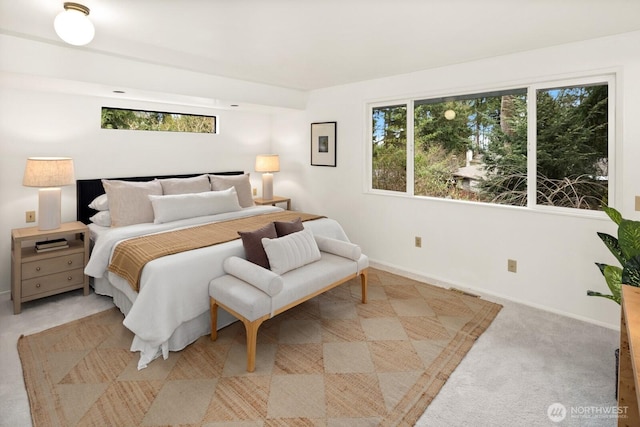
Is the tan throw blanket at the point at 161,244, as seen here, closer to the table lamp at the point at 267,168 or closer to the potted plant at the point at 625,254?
the table lamp at the point at 267,168

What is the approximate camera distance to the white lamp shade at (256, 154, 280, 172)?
5.05m

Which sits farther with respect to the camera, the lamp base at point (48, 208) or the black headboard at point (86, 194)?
the black headboard at point (86, 194)

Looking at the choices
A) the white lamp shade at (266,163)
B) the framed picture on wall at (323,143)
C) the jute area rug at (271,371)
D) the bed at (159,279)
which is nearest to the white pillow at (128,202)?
the bed at (159,279)

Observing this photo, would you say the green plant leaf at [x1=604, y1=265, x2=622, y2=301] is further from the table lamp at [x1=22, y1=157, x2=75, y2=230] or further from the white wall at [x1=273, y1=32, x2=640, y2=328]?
the table lamp at [x1=22, y1=157, x2=75, y2=230]

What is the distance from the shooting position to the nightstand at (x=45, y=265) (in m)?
2.94

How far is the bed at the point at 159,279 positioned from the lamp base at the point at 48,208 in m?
0.33

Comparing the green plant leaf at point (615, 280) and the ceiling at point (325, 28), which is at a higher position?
the ceiling at point (325, 28)

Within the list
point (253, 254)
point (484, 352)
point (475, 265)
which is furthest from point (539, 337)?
point (253, 254)

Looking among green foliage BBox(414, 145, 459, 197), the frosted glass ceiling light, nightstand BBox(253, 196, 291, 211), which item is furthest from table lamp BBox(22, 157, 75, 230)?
green foliage BBox(414, 145, 459, 197)

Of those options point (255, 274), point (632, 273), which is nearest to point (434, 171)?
point (632, 273)

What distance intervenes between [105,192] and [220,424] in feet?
9.45

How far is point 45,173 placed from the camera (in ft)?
10.2

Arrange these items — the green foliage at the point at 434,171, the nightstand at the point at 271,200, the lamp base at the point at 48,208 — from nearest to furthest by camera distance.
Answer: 1. the lamp base at the point at 48,208
2. the green foliage at the point at 434,171
3. the nightstand at the point at 271,200

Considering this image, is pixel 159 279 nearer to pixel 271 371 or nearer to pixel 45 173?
pixel 271 371
